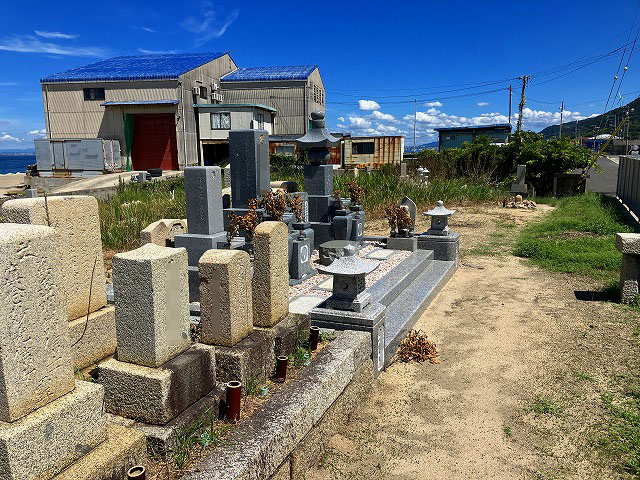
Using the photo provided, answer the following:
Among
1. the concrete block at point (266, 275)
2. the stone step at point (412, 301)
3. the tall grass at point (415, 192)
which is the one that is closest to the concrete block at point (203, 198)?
the stone step at point (412, 301)

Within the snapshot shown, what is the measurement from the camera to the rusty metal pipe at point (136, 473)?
2.44 metres

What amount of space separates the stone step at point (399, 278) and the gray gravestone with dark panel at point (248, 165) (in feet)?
9.38

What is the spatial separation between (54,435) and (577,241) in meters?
11.5

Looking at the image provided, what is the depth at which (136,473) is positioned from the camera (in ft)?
8.09

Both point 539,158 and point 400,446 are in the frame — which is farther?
point 539,158

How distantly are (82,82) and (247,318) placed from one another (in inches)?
1376

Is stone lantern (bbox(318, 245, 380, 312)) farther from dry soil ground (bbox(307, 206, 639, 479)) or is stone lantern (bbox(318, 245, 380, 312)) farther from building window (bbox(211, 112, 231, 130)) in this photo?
building window (bbox(211, 112, 231, 130))

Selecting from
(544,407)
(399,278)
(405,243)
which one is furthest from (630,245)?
(405,243)

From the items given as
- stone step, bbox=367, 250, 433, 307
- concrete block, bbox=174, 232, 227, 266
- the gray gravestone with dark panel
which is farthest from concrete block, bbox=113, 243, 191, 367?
the gray gravestone with dark panel

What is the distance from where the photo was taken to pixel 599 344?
19.0 feet

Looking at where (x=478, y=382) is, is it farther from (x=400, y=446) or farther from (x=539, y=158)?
(x=539, y=158)

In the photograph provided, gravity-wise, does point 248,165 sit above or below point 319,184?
above

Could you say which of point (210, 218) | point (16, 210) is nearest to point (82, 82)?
point (210, 218)

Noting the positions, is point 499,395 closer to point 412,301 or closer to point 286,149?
point 412,301
